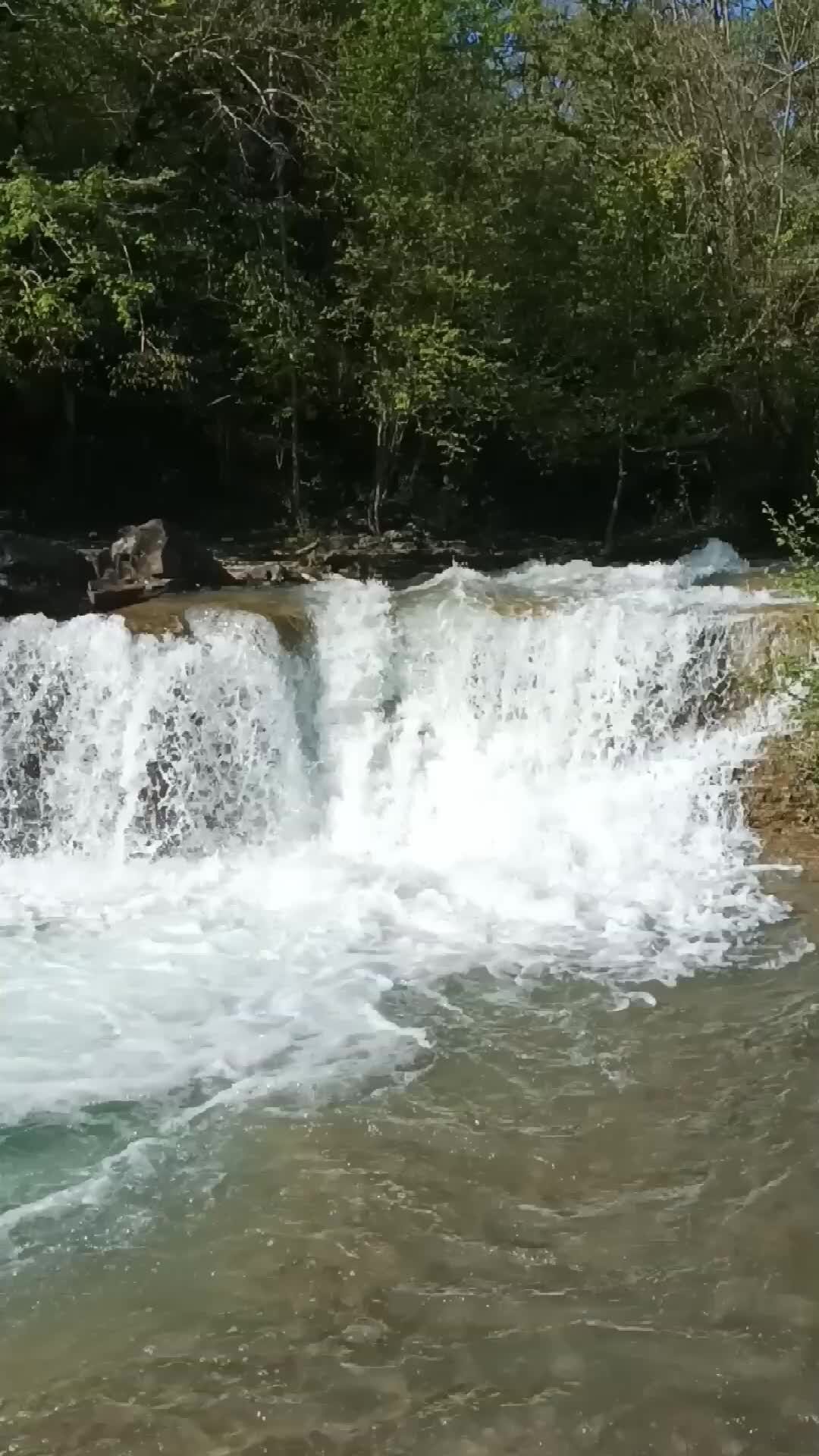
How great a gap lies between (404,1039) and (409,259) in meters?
9.82

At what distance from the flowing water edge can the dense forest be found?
4389 mm

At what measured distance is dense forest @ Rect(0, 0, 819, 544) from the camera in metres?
12.2

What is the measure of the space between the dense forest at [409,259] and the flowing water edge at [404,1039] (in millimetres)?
4389

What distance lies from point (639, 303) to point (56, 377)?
22.2 feet

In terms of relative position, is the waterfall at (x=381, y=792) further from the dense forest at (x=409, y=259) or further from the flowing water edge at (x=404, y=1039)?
the dense forest at (x=409, y=259)

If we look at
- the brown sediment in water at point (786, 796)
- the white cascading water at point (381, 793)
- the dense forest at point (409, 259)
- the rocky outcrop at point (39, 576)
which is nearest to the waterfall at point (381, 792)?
the white cascading water at point (381, 793)

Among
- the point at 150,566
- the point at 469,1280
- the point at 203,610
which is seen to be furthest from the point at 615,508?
the point at 469,1280

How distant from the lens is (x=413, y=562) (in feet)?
45.4

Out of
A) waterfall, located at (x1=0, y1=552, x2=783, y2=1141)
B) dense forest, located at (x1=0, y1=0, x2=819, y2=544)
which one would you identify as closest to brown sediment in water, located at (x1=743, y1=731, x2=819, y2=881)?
waterfall, located at (x1=0, y1=552, x2=783, y2=1141)

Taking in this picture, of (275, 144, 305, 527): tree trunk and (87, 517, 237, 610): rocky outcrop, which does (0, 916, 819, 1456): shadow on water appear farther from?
(275, 144, 305, 527): tree trunk

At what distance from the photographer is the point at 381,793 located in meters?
8.70

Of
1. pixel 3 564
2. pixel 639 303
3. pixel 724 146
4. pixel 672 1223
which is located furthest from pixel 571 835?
pixel 724 146

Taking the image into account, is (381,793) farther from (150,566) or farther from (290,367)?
(290,367)

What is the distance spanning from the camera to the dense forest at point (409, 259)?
12.2 metres
